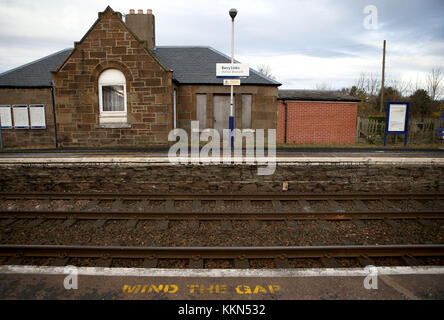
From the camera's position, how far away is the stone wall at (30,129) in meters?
15.5

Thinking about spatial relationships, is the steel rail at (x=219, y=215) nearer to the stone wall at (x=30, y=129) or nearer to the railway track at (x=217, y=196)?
the railway track at (x=217, y=196)

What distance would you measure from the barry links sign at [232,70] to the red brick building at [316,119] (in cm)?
485

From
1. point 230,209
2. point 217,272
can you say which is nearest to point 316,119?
point 230,209

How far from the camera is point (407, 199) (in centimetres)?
803

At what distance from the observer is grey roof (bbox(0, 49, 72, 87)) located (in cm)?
1546

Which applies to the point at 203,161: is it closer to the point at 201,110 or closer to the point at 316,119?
the point at 201,110

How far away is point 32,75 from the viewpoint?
52.8 feet

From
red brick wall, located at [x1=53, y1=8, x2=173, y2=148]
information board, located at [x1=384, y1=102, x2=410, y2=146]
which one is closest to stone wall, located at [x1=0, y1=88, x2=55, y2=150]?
red brick wall, located at [x1=53, y1=8, x2=173, y2=148]

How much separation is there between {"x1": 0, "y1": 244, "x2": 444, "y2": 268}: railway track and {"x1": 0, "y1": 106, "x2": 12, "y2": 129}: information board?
13699 mm

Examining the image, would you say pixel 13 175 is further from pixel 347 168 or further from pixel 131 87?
pixel 347 168

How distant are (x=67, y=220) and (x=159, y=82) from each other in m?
8.39

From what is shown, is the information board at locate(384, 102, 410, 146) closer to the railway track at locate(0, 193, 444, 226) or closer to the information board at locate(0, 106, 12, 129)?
the railway track at locate(0, 193, 444, 226)

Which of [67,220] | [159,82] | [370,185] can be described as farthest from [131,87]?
→ [370,185]

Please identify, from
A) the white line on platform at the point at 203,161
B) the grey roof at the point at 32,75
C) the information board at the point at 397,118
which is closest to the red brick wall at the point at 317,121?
the information board at the point at 397,118
